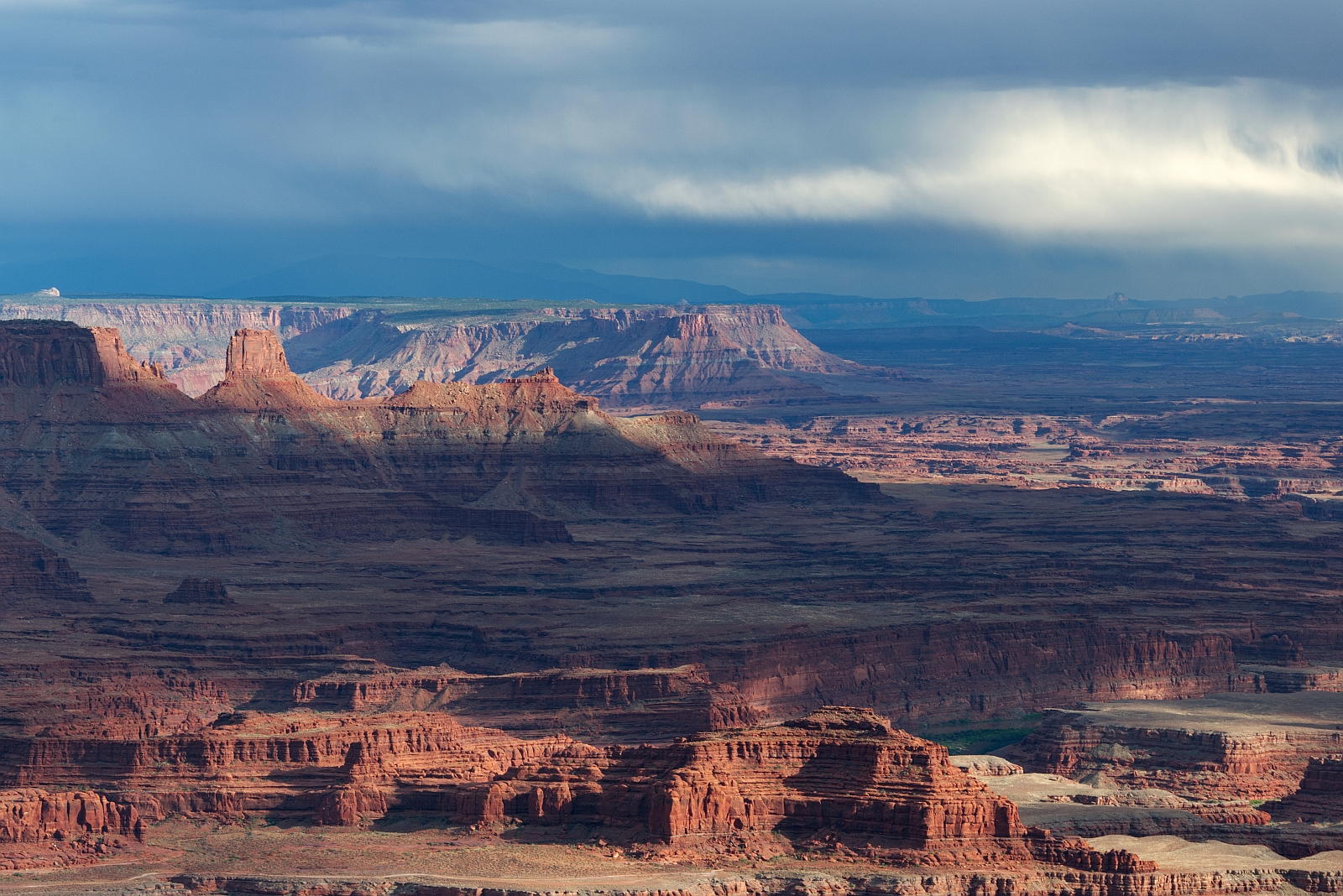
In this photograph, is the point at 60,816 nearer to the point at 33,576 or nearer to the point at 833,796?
the point at 833,796

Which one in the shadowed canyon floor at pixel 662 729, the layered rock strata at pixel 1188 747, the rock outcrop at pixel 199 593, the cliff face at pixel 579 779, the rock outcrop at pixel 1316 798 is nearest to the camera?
the cliff face at pixel 579 779

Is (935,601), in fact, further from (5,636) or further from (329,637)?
(5,636)

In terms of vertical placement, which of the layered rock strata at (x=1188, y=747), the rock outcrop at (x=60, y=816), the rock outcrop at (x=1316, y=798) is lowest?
the rock outcrop at (x=60, y=816)

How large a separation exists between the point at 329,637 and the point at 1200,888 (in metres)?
88.2

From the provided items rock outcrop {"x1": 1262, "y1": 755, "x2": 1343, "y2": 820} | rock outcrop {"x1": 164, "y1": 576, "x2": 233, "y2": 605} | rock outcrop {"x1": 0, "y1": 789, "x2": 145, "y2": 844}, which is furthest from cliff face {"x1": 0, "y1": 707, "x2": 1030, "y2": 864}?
rock outcrop {"x1": 164, "y1": 576, "x2": 233, "y2": 605}

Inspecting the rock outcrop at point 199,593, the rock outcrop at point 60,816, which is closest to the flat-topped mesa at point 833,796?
the rock outcrop at point 60,816

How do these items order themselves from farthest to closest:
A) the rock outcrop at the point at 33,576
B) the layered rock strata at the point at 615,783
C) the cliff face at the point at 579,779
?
1. the rock outcrop at the point at 33,576
2. the cliff face at the point at 579,779
3. the layered rock strata at the point at 615,783

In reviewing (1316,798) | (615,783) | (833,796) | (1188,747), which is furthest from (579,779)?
(1188,747)

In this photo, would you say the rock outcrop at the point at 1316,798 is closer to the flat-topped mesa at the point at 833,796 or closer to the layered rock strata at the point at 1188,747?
the layered rock strata at the point at 1188,747

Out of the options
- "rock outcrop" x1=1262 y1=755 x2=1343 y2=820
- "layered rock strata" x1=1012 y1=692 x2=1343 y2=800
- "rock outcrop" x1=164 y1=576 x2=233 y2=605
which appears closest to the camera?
"rock outcrop" x1=1262 y1=755 x2=1343 y2=820

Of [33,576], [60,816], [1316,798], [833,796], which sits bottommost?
[60,816]

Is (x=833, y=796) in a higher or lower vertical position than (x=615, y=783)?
lower

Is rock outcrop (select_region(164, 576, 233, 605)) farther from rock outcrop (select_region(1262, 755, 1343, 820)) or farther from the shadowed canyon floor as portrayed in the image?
rock outcrop (select_region(1262, 755, 1343, 820))

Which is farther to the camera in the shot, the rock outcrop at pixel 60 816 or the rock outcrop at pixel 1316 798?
the rock outcrop at pixel 1316 798
